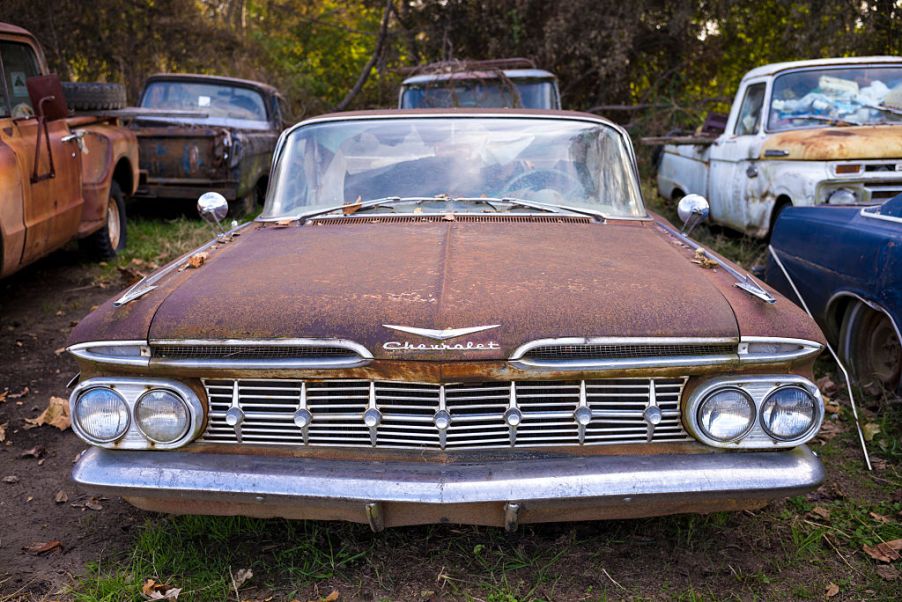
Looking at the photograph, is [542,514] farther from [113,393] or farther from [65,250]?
[65,250]

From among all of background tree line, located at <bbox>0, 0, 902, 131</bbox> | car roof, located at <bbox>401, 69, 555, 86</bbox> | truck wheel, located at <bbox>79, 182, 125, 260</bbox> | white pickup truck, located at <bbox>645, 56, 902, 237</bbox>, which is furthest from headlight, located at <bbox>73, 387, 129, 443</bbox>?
background tree line, located at <bbox>0, 0, 902, 131</bbox>

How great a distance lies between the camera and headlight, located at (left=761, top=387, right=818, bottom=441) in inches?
92.3

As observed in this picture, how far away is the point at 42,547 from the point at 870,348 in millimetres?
3761

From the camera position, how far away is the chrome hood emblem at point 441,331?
2.21 metres

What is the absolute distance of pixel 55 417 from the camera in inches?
156

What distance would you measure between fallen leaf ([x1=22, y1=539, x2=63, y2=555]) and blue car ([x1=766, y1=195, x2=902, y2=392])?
3.47m

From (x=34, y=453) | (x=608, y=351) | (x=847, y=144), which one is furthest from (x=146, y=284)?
(x=847, y=144)

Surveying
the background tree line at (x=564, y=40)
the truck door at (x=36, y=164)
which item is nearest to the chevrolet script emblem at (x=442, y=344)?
the truck door at (x=36, y=164)

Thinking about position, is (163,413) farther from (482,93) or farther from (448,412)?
(482,93)

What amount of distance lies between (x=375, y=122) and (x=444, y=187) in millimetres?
540

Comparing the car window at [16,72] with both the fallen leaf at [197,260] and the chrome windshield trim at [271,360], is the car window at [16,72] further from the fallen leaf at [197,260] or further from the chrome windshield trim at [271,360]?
the chrome windshield trim at [271,360]

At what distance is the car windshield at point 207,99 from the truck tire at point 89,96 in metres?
2.45

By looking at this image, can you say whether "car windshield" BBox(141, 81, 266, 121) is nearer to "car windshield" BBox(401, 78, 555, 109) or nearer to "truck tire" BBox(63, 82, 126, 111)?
"car windshield" BBox(401, 78, 555, 109)

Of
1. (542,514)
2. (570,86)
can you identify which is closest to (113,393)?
(542,514)
